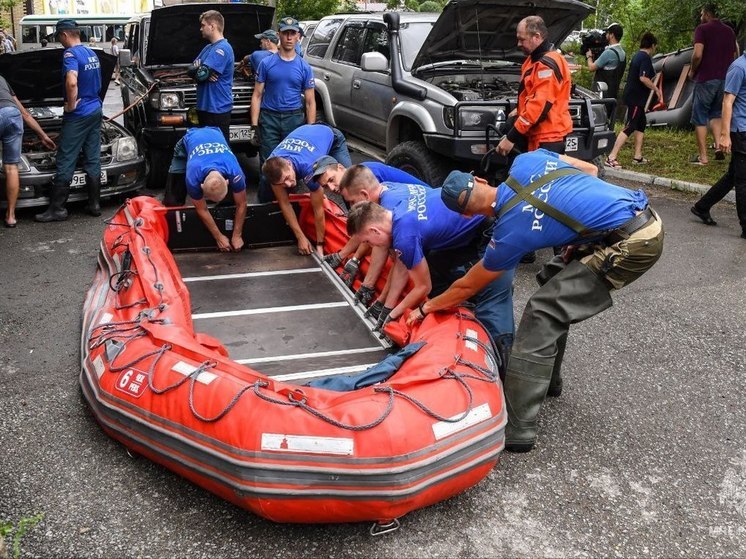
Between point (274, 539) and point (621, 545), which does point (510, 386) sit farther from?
point (274, 539)

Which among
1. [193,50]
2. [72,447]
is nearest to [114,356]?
[72,447]

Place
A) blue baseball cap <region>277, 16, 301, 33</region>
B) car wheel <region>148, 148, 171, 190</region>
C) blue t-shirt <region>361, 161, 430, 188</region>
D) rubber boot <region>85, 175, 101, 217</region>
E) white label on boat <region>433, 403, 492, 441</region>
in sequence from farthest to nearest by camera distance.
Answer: car wheel <region>148, 148, 171, 190</region> < rubber boot <region>85, 175, 101, 217</region> < blue baseball cap <region>277, 16, 301, 33</region> < blue t-shirt <region>361, 161, 430, 188</region> < white label on boat <region>433, 403, 492, 441</region>

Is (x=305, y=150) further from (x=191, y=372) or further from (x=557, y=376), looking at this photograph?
(x=191, y=372)

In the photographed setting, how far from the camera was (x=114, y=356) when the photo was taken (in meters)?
3.86

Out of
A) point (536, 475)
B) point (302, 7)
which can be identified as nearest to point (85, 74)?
point (536, 475)

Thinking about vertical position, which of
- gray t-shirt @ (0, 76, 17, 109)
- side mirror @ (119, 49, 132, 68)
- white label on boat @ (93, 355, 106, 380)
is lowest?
white label on boat @ (93, 355, 106, 380)

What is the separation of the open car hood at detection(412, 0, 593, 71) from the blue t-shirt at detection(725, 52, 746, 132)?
153 centimetres

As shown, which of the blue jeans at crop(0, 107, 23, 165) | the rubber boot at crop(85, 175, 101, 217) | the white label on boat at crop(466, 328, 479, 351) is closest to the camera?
the white label on boat at crop(466, 328, 479, 351)

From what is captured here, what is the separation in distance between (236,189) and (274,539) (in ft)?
11.7

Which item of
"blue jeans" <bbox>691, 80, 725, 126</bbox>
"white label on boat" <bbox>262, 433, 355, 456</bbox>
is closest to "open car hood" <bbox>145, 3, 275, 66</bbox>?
"blue jeans" <bbox>691, 80, 725, 126</bbox>

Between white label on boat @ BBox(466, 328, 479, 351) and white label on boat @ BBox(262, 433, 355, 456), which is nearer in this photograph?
white label on boat @ BBox(262, 433, 355, 456)

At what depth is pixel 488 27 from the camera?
7.39m

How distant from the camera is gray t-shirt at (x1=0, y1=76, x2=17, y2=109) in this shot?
7.27 metres

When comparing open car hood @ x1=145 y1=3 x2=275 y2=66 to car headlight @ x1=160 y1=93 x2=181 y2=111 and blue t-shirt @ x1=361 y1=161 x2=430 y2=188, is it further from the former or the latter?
blue t-shirt @ x1=361 y1=161 x2=430 y2=188
